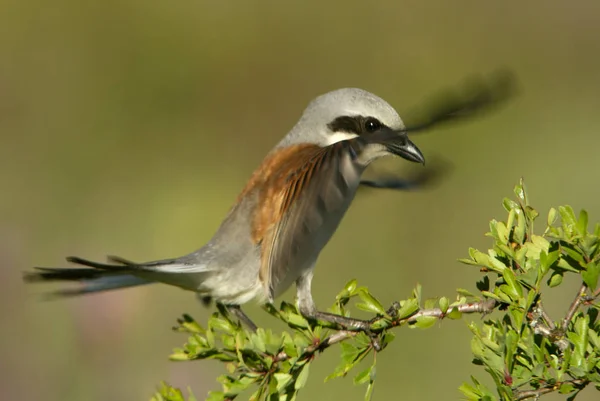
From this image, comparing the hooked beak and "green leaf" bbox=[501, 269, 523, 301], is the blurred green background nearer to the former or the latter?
the hooked beak

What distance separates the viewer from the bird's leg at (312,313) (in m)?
2.23

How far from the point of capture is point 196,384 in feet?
11.1

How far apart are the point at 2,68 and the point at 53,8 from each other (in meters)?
1.31

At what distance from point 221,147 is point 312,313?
208 inches

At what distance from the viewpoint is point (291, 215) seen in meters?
2.68

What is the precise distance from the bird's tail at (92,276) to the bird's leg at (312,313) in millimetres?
480

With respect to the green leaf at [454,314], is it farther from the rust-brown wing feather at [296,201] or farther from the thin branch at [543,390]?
the rust-brown wing feather at [296,201]

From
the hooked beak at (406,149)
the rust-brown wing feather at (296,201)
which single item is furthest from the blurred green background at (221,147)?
the hooked beak at (406,149)

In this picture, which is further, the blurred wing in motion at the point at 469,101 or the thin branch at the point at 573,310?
the blurred wing in motion at the point at 469,101

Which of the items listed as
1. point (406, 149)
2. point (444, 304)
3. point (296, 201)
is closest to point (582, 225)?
point (444, 304)

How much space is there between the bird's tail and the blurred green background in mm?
698

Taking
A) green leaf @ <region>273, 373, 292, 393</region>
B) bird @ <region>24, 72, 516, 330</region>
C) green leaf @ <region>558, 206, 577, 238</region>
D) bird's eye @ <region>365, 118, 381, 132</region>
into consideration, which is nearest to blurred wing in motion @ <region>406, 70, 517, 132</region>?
bird @ <region>24, 72, 516, 330</region>

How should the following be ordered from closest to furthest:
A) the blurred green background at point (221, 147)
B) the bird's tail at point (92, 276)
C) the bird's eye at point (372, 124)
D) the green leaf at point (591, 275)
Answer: the green leaf at point (591, 275), the bird's tail at point (92, 276), the bird's eye at point (372, 124), the blurred green background at point (221, 147)

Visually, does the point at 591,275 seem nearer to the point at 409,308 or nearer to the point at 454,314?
the point at 454,314
